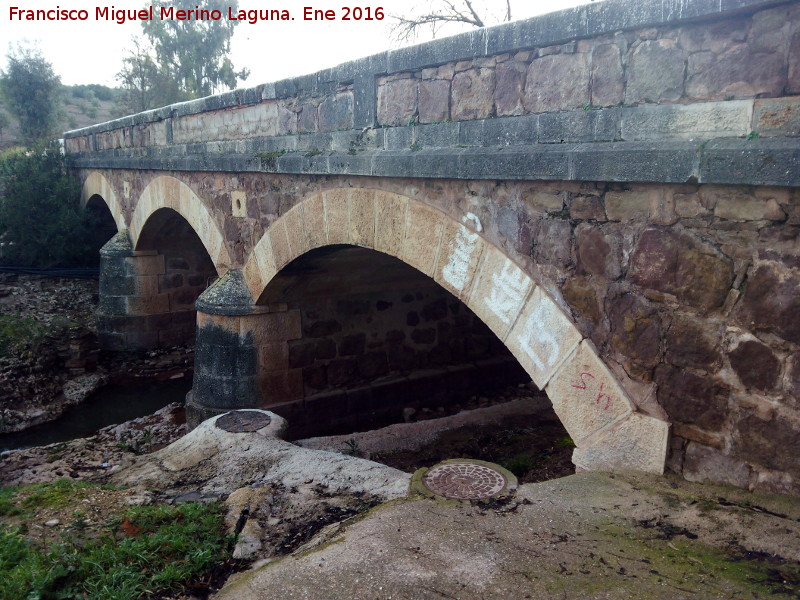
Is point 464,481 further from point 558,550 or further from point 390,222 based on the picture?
point 390,222

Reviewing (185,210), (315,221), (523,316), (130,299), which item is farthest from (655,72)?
(130,299)

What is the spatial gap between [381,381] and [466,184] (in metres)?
3.73

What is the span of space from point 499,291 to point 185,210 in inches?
207

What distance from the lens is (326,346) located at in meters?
6.53

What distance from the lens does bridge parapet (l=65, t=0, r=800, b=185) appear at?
2221mm

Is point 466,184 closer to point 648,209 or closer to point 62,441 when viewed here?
point 648,209

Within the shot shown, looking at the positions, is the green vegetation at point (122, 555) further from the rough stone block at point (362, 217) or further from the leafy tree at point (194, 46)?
the leafy tree at point (194, 46)

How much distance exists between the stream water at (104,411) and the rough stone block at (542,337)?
619 centimetres

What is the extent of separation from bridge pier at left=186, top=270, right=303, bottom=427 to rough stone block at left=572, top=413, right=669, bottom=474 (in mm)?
3906

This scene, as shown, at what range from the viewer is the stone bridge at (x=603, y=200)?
2.26 meters

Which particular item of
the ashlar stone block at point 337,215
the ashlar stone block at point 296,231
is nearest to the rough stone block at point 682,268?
the ashlar stone block at point 337,215

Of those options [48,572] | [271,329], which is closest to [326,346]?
[271,329]

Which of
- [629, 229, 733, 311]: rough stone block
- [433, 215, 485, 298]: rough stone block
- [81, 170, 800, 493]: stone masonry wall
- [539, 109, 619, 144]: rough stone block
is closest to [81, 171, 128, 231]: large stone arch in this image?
[433, 215, 485, 298]: rough stone block

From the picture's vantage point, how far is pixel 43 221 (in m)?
13.2
